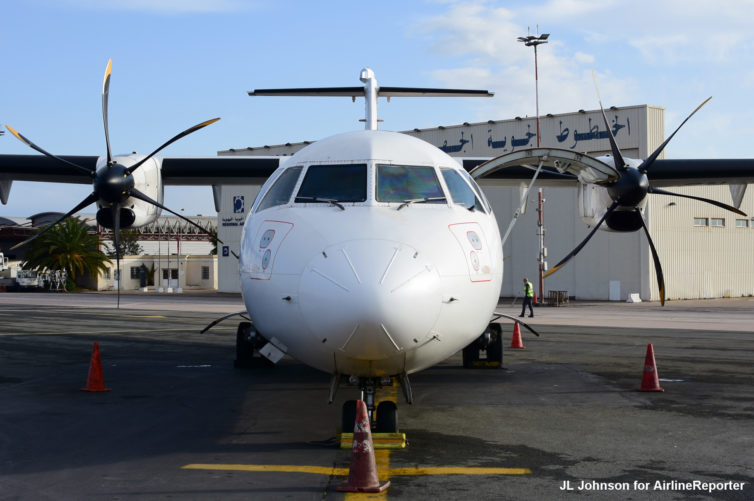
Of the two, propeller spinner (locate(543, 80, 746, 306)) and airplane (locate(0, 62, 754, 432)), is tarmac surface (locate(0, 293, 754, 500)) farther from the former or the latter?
propeller spinner (locate(543, 80, 746, 306))

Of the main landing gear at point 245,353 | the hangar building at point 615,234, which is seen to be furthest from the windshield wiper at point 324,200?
the hangar building at point 615,234

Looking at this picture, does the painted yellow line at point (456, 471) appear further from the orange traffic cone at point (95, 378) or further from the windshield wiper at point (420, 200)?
the orange traffic cone at point (95, 378)

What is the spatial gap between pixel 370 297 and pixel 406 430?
8.96ft

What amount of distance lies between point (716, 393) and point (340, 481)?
6504 mm

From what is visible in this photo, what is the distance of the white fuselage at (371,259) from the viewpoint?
5.73 m

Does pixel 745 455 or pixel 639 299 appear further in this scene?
pixel 639 299

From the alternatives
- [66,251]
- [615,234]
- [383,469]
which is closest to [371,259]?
[383,469]

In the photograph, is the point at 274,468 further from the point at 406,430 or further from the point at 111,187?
the point at 111,187

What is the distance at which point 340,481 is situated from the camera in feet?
19.6

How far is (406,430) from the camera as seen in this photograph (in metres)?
7.81

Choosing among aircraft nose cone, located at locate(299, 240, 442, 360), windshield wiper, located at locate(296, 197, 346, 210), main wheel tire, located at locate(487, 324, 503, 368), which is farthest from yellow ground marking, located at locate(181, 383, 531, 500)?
main wheel tire, located at locate(487, 324, 503, 368)

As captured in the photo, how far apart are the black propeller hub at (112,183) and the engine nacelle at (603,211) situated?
8404mm

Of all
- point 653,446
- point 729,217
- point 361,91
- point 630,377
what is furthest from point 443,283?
point 729,217

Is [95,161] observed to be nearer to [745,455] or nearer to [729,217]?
[745,455]
